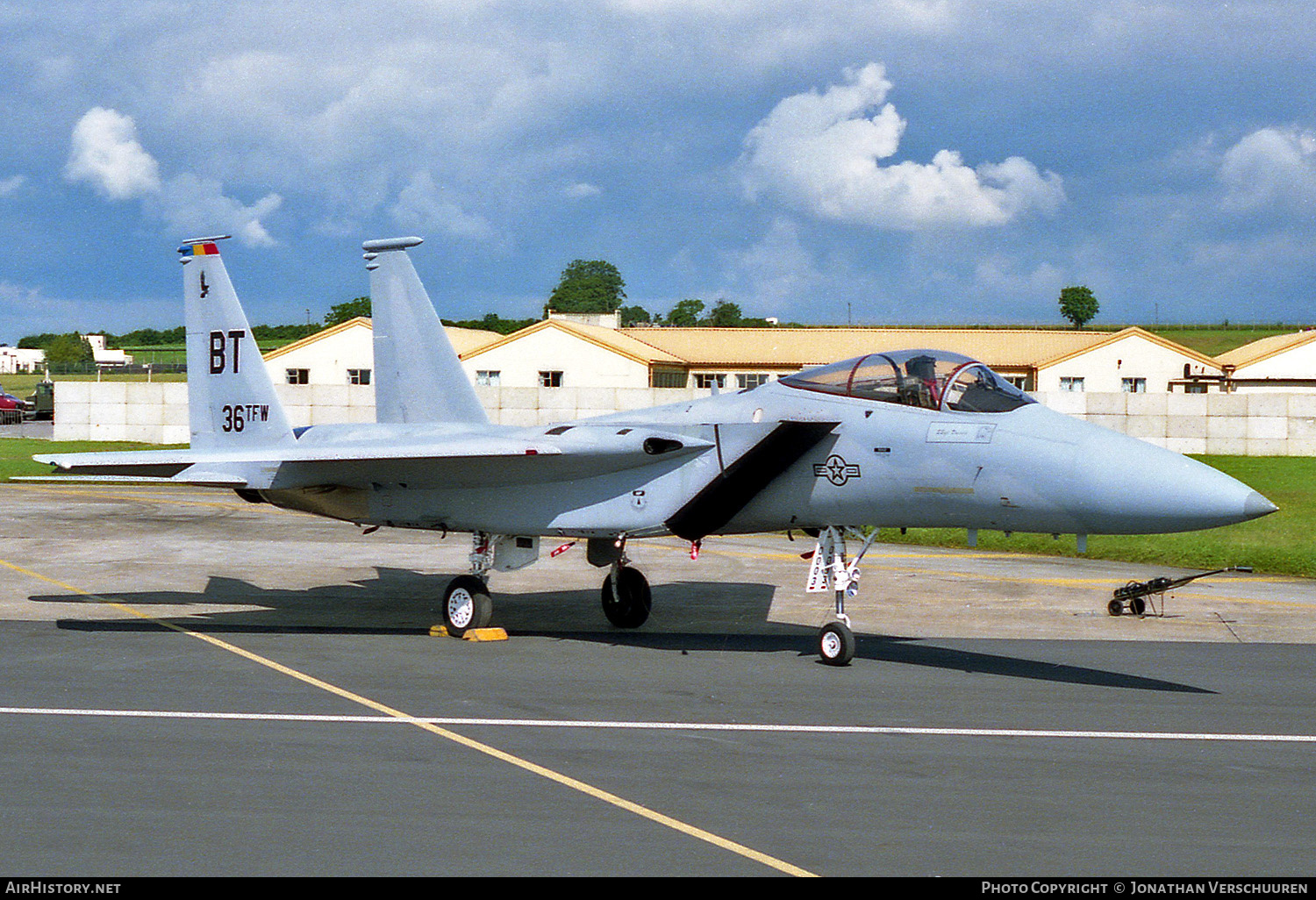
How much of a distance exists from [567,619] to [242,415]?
17.0ft

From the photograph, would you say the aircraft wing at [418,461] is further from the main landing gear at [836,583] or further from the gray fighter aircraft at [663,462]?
the main landing gear at [836,583]

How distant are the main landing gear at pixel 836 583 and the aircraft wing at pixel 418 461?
1654 mm

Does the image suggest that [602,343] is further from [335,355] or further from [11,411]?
[11,411]

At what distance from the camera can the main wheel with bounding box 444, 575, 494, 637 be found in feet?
48.7

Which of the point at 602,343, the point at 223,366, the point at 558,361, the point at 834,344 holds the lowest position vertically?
the point at 223,366

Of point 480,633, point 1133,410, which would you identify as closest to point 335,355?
point 1133,410

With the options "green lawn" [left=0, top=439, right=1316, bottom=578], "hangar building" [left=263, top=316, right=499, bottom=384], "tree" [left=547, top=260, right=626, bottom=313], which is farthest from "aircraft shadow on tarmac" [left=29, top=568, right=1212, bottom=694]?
"tree" [left=547, top=260, right=626, bottom=313]

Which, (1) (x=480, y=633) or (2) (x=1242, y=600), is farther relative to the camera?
(2) (x=1242, y=600)

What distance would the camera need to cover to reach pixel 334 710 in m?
10.9

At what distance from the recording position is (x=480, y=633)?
1480cm

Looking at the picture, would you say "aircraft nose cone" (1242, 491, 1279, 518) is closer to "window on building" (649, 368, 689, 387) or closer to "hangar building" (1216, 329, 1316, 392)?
"window on building" (649, 368, 689, 387)

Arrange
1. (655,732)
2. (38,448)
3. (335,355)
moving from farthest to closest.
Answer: (335,355) → (38,448) → (655,732)

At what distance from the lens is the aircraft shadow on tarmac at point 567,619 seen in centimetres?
1359

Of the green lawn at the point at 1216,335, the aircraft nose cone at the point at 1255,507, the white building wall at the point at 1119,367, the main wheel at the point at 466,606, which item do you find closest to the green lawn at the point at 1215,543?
the main wheel at the point at 466,606
